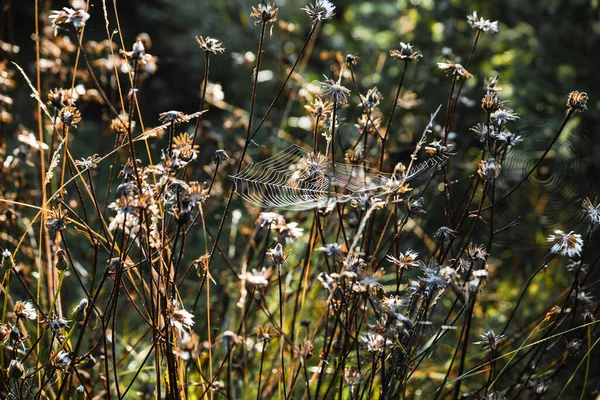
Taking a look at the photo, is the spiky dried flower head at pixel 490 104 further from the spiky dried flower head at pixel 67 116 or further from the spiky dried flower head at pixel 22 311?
the spiky dried flower head at pixel 22 311

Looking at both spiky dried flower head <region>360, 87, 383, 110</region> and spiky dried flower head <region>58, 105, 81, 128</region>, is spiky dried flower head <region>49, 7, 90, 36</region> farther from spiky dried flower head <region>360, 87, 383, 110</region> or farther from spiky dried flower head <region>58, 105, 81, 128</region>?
spiky dried flower head <region>360, 87, 383, 110</region>

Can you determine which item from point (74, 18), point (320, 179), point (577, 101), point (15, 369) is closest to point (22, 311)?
point (15, 369)

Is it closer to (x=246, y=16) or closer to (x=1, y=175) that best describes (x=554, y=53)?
(x=246, y=16)

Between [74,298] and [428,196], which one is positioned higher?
[428,196]

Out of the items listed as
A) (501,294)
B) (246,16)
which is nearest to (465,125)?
(501,294)

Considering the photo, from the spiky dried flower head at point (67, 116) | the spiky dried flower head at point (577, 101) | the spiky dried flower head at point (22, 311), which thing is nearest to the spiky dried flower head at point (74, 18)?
the spiky dried flower head at point (67, 116)

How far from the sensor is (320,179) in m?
1.20

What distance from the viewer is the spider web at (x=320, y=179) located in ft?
3.34

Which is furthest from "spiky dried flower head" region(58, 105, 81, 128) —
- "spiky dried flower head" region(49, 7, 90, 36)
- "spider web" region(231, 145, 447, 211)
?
"spider web" region(231, 145, 447, 211)

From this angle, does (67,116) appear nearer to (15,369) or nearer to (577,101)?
(15,369)

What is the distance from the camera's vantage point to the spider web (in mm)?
1020

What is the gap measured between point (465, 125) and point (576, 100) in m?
1.97

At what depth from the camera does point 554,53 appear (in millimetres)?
2770

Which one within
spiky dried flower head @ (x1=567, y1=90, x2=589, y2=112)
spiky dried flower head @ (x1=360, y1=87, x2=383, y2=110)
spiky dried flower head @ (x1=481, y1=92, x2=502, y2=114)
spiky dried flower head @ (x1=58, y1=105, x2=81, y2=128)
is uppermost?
spiky dried flower head @ (x1=567, y1=90, x2=589, y2=112)
